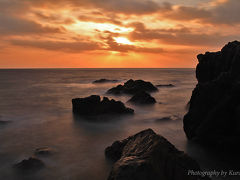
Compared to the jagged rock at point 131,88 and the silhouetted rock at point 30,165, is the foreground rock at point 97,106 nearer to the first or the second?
the silhouetted rock at point 30,165

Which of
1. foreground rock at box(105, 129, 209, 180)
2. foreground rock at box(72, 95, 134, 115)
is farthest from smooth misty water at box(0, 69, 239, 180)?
foreground rock at box(105, 129, 209, 180)

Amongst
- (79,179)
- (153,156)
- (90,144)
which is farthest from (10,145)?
(153,156)

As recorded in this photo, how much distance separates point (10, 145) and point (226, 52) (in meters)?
16.5

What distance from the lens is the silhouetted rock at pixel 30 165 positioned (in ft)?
35.0

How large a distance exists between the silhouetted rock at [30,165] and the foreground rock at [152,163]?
4799 millimetres

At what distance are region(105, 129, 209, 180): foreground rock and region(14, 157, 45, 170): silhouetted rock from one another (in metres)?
4.80

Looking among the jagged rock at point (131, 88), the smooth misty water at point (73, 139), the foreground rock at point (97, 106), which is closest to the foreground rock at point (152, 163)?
the smooth misty water at point (73, 139)

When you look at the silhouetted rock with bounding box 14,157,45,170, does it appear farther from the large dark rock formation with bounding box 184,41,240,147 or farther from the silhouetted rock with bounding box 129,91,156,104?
the silhouetted rock with bounding box 129,91,156,104

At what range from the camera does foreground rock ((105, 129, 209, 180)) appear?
685 centimetres

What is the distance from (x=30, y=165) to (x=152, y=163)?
21.3 feet

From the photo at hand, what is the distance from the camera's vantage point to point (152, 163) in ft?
23.7

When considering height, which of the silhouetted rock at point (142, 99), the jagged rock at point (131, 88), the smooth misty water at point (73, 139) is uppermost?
the jagged rock at point (131, 88)

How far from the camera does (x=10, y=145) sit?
564 inches

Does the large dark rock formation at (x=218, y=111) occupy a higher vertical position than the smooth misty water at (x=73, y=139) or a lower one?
higher
